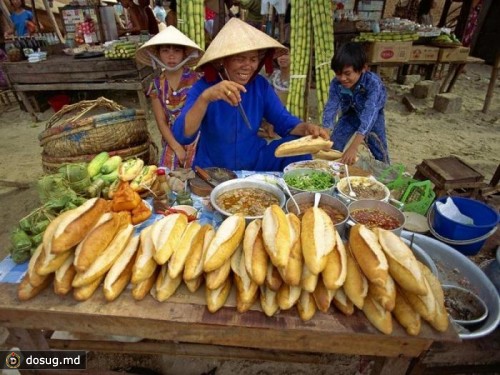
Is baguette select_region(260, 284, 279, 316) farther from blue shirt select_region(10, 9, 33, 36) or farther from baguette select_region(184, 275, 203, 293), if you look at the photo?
blue shirt select_region(10, 9, 33, 36)

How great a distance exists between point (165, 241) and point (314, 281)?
0.69 m

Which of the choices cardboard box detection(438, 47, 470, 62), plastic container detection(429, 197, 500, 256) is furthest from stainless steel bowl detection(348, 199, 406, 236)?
cardboard box detection(438, 47, 470, 62)

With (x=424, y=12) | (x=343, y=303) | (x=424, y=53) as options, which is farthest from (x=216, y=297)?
(x=424, y=12)

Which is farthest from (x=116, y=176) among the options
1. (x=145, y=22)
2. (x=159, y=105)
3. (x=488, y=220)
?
(x=145, y=22)

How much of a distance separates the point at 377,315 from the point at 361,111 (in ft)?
10.2

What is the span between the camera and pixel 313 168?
2.47 metres

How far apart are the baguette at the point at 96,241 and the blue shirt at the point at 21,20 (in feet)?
37.3

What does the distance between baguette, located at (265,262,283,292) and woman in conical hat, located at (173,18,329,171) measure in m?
1.45

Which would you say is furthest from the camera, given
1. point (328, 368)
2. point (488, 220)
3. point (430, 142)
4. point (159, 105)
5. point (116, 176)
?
point (430, 142)

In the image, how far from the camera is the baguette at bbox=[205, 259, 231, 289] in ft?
4.29

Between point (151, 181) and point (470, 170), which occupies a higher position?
point (151, 181)

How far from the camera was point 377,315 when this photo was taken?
4.17 ft

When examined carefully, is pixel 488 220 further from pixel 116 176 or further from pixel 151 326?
pixel 116 176

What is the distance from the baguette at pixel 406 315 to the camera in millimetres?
1248
